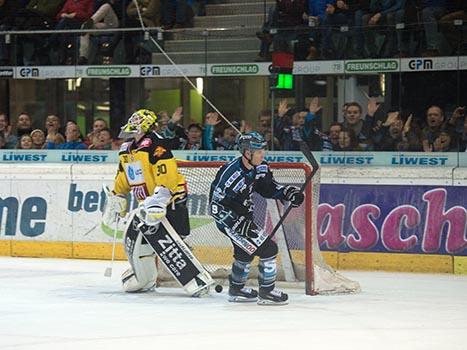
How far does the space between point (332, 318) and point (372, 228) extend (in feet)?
10.0

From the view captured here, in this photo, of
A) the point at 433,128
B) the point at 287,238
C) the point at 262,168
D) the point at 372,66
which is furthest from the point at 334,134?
the point at 262,168

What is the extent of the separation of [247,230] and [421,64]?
3.50m

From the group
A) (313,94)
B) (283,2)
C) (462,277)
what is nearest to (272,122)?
(313,94)

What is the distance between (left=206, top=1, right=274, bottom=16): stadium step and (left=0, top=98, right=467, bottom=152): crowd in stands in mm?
1291

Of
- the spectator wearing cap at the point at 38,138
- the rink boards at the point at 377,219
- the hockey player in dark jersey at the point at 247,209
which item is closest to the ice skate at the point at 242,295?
the hockey player in dark jersey at the point at 247,209

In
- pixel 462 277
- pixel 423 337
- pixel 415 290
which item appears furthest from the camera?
pixel 462 277

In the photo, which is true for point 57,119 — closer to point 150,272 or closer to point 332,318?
point 150,272

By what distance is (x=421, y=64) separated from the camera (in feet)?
36.5

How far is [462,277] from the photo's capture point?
10.3 m

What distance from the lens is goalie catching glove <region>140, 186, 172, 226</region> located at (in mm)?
8695

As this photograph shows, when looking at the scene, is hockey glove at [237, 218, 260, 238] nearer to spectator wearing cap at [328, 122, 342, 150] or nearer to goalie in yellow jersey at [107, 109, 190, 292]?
goalie in yellow jersey at [107, 109, 190, 292]

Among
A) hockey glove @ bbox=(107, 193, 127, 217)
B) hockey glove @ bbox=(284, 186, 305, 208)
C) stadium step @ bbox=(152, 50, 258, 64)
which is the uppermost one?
stadium step @ bbox=(152, 50, 258, 64)

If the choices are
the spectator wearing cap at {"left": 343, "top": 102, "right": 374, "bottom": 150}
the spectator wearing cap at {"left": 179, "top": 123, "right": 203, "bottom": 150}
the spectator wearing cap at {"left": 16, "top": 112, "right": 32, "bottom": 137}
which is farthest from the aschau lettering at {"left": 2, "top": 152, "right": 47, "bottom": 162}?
the spectator wearing cap at {"left": 343, "top": 102, "right": 374, "bottom": 150}

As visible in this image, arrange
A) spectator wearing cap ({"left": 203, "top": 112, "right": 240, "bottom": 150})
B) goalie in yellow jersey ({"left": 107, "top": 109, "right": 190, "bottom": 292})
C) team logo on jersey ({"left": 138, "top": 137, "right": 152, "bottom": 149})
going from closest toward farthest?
goalie in yellow jersey ({"left": 107, "top": 109, "right": 190, "bottom": 292})
team logo on jersey ({"left": 138, "top": 137, "right": 152, "bottom": 149})
spectator wearing cap ({"left": 203, "top": 112, "right": 240, "bottom": 150})
